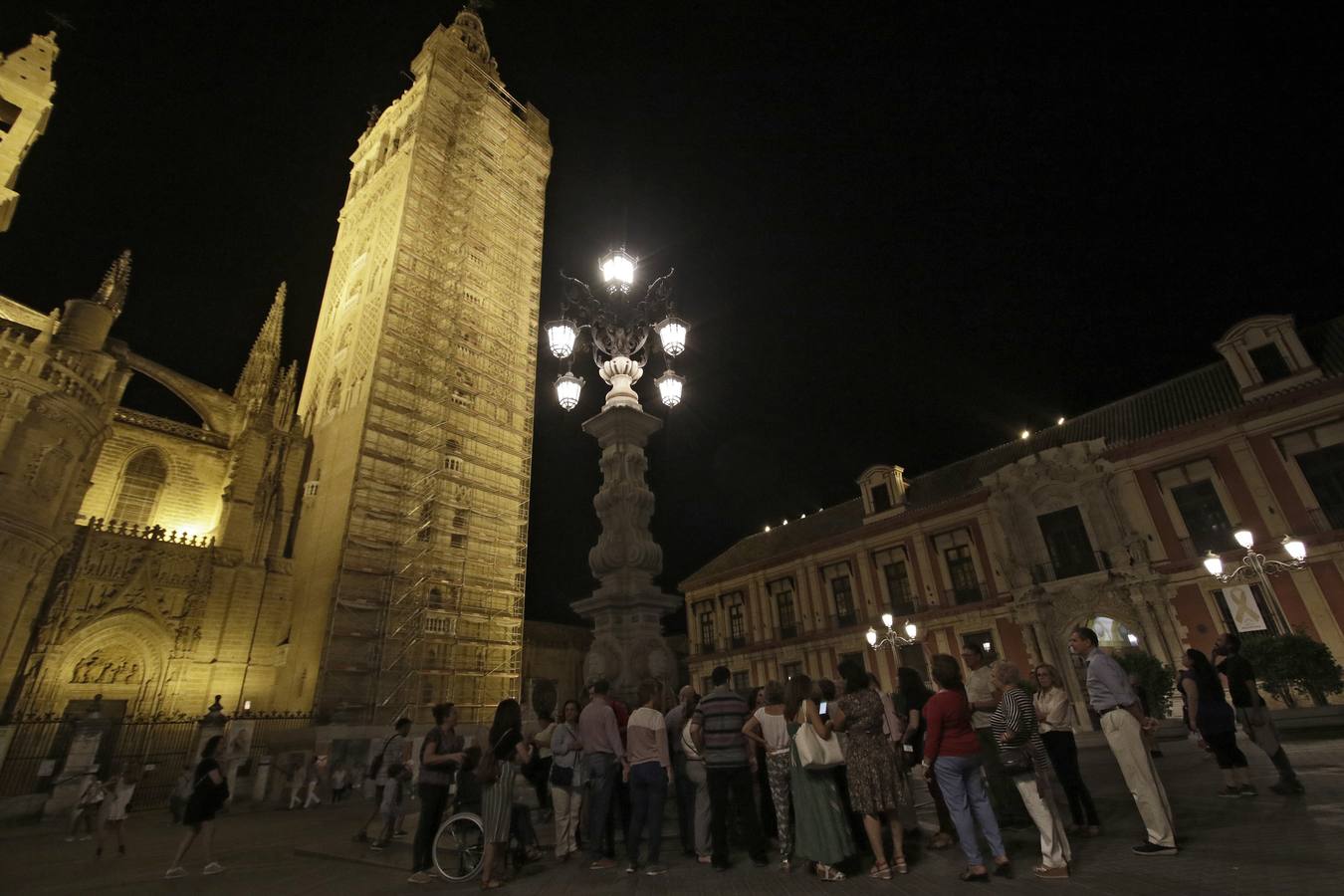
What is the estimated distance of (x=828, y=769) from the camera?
442 cm

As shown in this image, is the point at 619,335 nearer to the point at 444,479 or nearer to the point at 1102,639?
the point at 444,479

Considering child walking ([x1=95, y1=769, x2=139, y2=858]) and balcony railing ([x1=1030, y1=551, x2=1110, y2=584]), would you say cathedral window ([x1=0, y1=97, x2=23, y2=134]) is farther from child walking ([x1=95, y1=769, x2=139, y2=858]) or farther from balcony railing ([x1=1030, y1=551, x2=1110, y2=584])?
balcony railing ([x1=1030, y1=551, x2=1110, y2=584])

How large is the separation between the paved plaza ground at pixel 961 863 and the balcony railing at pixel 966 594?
13.3 meters

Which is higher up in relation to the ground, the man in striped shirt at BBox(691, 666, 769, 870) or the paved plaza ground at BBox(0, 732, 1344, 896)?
the man in striped shirt at BBox(691, 666, 769, 870)

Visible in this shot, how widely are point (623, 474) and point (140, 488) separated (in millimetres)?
25097

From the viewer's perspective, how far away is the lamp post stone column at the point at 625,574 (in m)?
6.86

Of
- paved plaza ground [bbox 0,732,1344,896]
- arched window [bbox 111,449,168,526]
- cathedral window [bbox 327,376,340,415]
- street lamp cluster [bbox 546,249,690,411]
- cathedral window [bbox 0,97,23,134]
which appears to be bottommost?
paved plaza ground [bbox 0,732,1344,896]

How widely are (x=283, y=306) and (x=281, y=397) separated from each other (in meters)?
7.09

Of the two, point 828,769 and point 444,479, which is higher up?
point 444,479

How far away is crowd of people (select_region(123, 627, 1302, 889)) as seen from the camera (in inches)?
161

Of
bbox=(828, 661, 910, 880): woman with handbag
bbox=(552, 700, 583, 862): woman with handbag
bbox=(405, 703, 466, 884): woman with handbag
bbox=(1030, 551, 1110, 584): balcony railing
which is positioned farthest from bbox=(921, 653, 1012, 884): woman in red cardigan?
bbox=(1030, 551, 1110, 584): balcony railing

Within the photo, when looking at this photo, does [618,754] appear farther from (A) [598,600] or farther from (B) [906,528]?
(B) [906,528]

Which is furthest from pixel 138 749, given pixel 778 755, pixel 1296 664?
pixel 1296 664

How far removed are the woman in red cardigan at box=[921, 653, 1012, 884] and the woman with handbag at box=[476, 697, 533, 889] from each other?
10.4 ft
